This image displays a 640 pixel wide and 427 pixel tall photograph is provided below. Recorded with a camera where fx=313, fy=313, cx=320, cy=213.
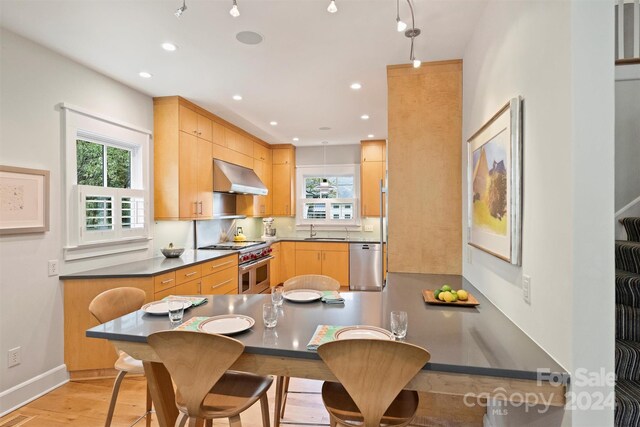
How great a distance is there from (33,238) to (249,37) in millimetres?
2262

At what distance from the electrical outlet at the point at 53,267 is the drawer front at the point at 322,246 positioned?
3.70 m

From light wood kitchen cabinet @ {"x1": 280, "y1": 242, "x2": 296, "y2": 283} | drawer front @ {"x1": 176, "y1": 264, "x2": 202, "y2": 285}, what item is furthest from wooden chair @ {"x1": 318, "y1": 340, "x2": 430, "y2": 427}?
light wood kitchen cabinet @ {"x1": 280, "y1": 242, "x2": 296, "y2": 283}

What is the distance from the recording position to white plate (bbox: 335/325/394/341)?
4.54ft

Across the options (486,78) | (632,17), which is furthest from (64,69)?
(632,17)

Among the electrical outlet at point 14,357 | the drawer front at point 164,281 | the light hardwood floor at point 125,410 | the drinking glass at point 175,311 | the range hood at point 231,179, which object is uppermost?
the range hood at point 231,179

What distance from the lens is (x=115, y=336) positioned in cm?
146

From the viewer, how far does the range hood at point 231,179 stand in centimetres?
421

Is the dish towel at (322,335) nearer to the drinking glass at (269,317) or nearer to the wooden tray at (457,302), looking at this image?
the drinking glass at (269,317)

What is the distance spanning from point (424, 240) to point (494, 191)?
99 cm

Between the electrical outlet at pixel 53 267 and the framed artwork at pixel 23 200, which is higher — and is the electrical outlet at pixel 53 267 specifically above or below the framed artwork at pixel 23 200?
below

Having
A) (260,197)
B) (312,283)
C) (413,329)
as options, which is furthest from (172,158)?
(413,329)

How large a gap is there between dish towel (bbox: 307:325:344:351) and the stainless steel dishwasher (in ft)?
13.3

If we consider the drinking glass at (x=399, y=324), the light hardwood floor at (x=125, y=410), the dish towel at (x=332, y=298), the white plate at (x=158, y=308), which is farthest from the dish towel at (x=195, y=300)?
the drinking glass at (x=399, y=324)

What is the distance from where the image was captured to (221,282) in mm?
3822
